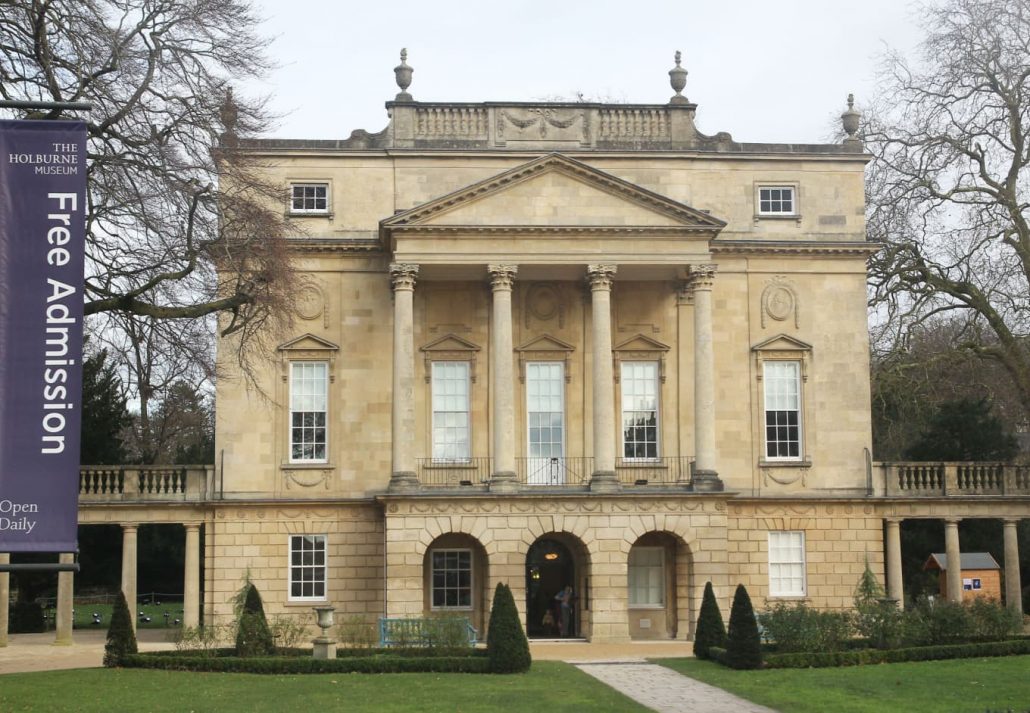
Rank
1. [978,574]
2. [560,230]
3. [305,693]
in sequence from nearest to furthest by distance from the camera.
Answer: [305,693] < [560,230] < [978,574]

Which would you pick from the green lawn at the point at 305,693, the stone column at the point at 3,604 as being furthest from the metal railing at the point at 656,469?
the stone column at the point at 3,604

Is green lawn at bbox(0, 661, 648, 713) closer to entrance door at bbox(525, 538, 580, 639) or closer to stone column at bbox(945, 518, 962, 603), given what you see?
entrance door at bbox(525, 538, 580, 639)

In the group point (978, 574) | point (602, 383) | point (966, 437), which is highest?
point (602, 383)

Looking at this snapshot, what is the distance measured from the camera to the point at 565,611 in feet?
132

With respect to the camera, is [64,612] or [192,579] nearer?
[64,612]

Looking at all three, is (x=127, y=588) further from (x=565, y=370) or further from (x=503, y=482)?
(x=565, y=370)

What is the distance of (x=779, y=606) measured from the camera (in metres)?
32.4

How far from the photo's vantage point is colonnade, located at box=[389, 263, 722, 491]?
38406 mm

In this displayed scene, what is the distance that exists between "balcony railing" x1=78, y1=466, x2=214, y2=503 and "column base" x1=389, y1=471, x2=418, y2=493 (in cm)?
580

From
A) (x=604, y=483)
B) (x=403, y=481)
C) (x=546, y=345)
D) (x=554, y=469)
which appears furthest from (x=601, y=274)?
(x=403, y=481)

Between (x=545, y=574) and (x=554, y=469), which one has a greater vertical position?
(x=554, y=469)

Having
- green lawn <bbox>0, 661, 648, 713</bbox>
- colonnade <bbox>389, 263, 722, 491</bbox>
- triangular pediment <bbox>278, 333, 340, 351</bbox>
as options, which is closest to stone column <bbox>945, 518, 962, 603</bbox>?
colonnade <bbox>389, 263, 722, 491</bbox>

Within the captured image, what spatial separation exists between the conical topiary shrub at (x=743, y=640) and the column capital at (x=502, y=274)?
495 inches

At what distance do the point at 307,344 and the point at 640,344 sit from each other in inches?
380
